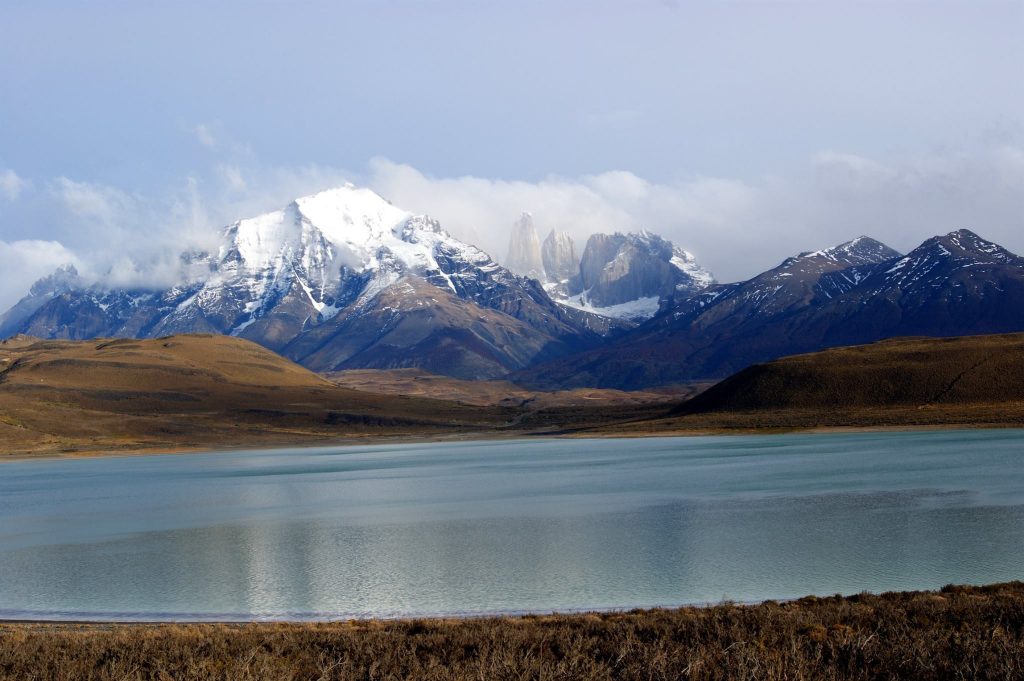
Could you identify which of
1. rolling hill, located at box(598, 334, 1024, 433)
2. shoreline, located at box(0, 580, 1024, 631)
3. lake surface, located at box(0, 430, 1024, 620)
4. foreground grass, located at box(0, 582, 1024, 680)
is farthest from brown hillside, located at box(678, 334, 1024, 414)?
foreground grass, located at box(0, 582, 1024, 680)

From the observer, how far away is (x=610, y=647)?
2528cm

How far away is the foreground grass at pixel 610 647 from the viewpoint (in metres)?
22.3

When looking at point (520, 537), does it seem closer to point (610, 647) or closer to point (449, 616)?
point (449, 616)

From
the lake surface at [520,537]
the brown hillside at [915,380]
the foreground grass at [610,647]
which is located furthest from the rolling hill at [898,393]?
the foreground grass at [610,647]

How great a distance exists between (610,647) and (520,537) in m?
30.6

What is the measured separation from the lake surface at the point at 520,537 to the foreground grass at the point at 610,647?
26.2 ft

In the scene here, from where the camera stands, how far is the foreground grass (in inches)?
877

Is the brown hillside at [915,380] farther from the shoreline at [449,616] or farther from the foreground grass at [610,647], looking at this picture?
the foreground grass at [610,647]

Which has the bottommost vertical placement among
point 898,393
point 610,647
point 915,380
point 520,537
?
point 520,537

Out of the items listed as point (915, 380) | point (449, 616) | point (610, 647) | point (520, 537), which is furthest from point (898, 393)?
point (610, 647)

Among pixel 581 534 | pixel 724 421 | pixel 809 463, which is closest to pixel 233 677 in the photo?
pixel 581 534

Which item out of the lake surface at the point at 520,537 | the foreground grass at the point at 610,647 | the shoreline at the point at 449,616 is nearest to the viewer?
the foreground grass at the point at 610,647

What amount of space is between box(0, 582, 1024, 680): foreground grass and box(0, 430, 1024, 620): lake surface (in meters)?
8.00

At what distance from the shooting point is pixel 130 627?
35.7m
